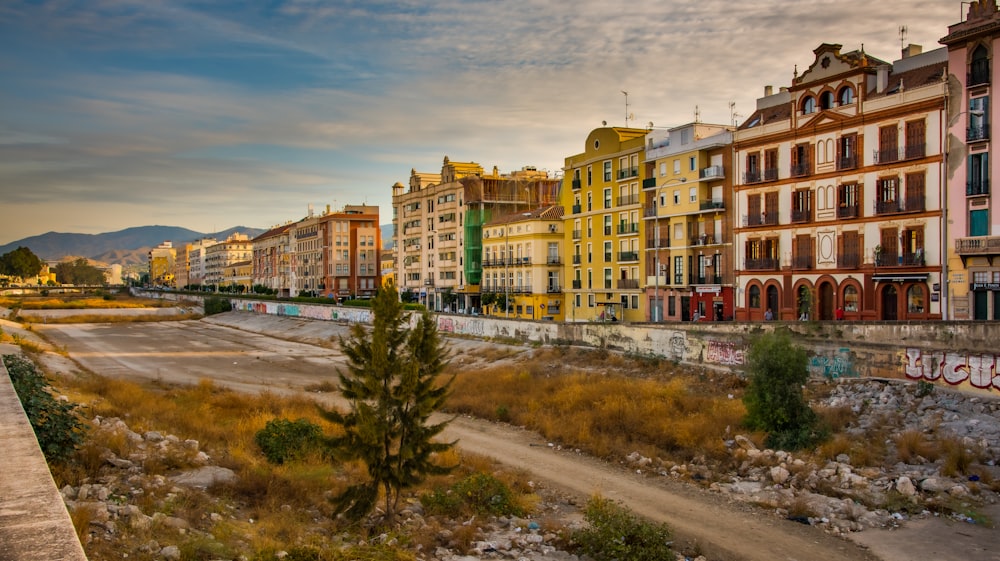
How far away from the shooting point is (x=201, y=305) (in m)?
161

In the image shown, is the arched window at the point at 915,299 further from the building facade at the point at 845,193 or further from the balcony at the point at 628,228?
the balcony at the point at 628,228

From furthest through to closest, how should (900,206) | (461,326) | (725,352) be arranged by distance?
(461,326) < (900,206) < (725,352)

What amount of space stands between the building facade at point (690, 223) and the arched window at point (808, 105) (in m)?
6.65

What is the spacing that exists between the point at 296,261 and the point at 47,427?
13838 centimetres

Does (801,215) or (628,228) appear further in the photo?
(628,228)

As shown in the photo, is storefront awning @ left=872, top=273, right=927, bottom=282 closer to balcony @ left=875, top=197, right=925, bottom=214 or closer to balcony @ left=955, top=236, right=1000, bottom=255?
balcony @ left=955, top=236, right=1000, bottom=255

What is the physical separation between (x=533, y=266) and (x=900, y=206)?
130 feet

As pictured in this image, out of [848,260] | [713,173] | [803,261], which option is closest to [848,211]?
[848,260]

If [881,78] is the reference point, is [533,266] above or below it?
below

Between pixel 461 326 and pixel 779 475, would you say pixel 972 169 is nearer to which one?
pixel 779 475

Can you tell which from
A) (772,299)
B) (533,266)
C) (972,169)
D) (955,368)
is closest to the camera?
(955,368)

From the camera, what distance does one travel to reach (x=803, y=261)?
163 ft

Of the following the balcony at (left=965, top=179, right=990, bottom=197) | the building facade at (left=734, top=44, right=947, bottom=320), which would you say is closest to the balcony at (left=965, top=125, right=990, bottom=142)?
the building facade at (left=734, top=44, right=947, bottom=320)

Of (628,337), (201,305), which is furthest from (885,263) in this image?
(201,305)
